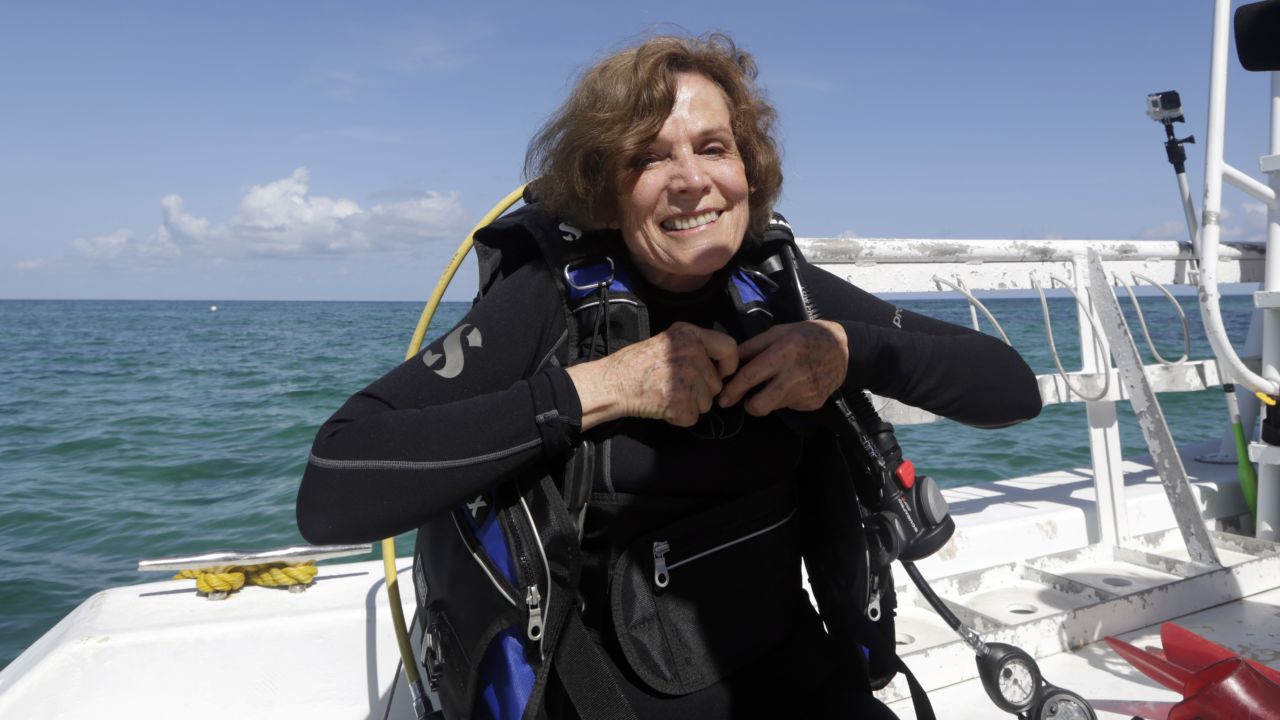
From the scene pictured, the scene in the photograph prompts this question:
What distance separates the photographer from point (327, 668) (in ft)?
6.74

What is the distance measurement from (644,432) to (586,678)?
40 centimetres

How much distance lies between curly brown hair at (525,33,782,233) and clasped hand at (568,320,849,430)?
331 mm

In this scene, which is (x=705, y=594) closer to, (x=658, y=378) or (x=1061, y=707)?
(x=658, y=378)

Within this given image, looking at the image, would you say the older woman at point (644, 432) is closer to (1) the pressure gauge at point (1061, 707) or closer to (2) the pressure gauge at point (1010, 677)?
(2) the pressure gauge at point (1010, 677)

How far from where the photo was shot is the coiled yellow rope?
2.25 m

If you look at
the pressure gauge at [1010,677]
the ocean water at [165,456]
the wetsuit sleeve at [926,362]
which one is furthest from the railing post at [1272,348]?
the ocean water at [165,456]

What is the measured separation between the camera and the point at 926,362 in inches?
58.7

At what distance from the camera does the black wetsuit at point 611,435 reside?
119 cm

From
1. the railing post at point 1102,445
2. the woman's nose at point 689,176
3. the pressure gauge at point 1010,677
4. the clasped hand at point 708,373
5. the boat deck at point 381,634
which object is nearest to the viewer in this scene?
the clasped hand at point 708,373

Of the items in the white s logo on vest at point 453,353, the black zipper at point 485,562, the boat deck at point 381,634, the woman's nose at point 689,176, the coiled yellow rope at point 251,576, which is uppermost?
the woman's nose at point 689,176

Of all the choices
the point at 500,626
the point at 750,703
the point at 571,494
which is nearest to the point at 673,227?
the point at 571,494

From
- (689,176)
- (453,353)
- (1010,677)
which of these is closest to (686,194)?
(689,176)

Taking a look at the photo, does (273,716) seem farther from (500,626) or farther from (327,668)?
(500,626)

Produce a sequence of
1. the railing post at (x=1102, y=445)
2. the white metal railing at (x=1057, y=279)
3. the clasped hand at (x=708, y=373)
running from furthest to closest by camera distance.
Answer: the railing post at (x=1102, y=445), the white metal railing at (x=1057, y=279), the clasped hand at (x=708, y=373)
